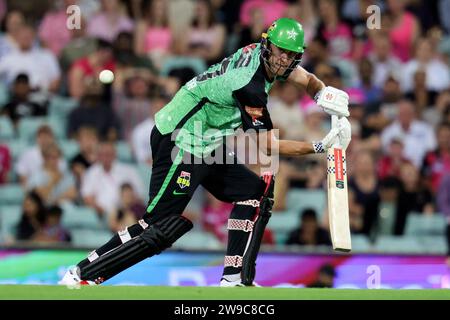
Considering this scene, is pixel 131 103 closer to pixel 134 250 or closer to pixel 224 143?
pixel 224 143

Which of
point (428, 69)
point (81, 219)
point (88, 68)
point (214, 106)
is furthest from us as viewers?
point (428, 69)

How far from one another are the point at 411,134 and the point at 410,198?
1.38m

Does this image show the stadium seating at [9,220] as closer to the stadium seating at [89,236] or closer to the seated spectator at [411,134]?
the stadium seating at [89,236]

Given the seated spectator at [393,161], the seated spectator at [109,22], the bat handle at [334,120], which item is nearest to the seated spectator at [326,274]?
Answer: the seated spectator at [393,161]

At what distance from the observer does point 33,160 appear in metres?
14.7

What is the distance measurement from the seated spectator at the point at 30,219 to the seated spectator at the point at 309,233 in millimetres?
3020

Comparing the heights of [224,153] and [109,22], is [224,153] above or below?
below

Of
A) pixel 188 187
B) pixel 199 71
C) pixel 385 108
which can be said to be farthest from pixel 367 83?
pixel 188 187

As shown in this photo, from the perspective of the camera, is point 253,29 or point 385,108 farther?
point 253,29

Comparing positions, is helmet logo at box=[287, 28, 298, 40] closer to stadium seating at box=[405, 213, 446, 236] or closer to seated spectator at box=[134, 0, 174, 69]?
stadium seating at box=[405, 213, 446, 236]

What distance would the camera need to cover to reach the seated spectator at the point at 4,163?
47.8 feet

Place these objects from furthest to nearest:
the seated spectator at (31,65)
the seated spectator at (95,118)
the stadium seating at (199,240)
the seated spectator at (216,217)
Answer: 1. the seated spectator at (31,65)
2. the seated spectator at (95,118)
3. the seated spectator at (216,217)
4. the stadium seating at (199,240)

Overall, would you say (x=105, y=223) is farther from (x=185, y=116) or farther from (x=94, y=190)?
(x=185, y=116)

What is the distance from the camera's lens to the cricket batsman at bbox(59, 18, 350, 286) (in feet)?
29.4
